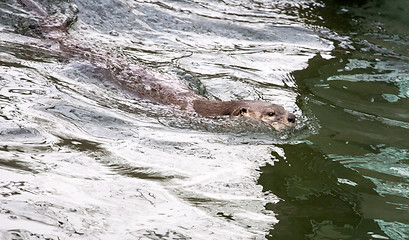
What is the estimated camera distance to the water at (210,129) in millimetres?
3119

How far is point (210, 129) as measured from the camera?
15.8 ft

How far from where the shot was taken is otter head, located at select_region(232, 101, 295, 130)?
486cm

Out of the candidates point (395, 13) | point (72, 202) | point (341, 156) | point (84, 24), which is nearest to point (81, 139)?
point (72, 202)

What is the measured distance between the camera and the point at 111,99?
516 centimetres

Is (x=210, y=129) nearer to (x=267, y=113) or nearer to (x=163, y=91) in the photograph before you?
(x=267, y=113)

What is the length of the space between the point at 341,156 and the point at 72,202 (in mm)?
2068

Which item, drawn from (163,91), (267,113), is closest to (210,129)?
(267,113)

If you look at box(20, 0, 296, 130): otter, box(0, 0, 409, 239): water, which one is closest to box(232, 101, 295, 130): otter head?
box(20, 0, 296, 130): otter

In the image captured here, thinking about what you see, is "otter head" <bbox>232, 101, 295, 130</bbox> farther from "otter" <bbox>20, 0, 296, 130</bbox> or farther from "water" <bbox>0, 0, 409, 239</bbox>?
"water" <bbox>0, 0, 409, 239</bbox>

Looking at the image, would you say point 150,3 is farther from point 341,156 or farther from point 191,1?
point 341,156

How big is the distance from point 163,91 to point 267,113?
99 cm

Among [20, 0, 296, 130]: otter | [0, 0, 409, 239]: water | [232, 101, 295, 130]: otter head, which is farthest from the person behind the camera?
[20, 0, 296, 130]: otter

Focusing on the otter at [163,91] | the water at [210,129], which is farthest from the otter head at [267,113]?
the water at [210,129]

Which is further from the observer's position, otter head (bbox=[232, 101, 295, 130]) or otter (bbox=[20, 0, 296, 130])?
otter (bbox=[20, 0, 296, 130])
